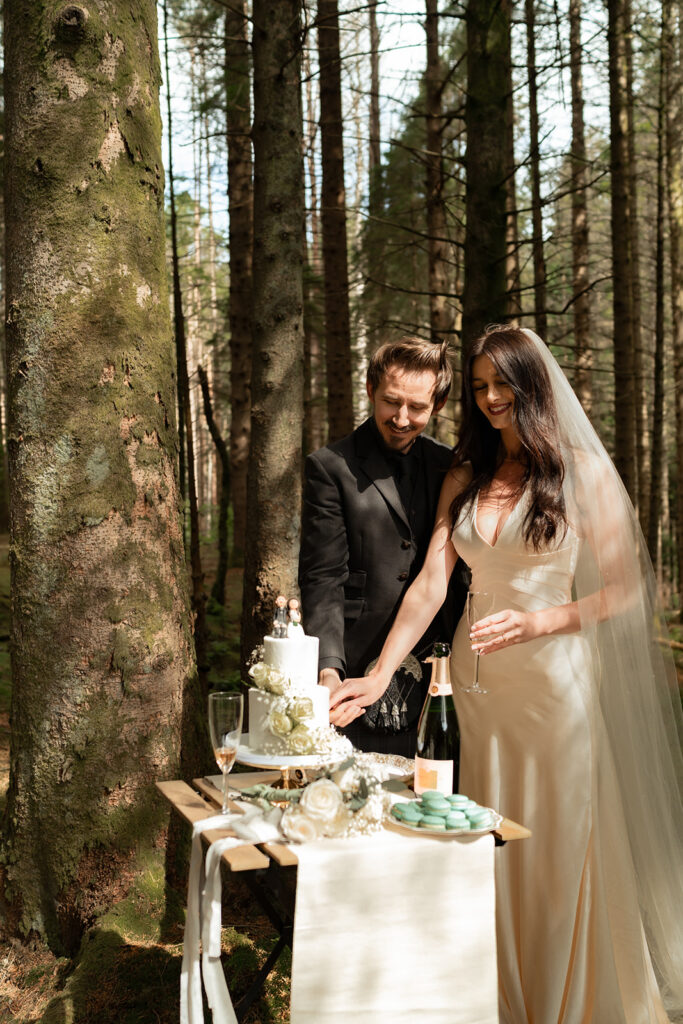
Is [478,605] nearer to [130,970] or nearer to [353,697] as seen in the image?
[353,697]

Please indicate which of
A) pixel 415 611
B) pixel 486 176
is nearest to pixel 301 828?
pixel 415 611

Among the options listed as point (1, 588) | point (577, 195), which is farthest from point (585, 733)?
point (577, 195)

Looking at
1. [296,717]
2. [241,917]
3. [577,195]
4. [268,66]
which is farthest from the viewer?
[577,195]

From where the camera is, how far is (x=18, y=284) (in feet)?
11.3

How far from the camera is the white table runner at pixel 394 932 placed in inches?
87.7

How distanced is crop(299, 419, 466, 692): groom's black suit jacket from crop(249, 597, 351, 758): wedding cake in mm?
796

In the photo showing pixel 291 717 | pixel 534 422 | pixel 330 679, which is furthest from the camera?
pixel 534 422

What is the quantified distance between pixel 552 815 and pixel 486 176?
429 cm

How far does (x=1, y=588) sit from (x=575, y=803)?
8.27 meters

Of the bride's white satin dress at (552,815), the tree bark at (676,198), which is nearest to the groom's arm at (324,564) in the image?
the bride's white satin dress at (552,815)

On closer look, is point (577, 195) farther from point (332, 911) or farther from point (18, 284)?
point (332, 911)

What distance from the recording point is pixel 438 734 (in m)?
2.78

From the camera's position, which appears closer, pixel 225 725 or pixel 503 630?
pixel 225 725

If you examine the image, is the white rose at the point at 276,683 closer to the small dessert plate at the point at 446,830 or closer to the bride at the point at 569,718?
the small dessert plate at the point at 446,830
